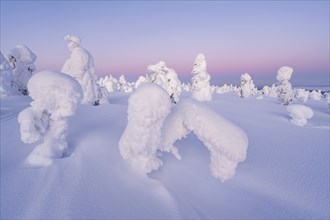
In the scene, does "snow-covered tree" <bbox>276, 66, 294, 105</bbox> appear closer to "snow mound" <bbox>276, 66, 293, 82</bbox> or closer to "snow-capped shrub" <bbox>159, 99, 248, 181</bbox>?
"snow mound" <bbox>276, 66, 293, 82</bbox>

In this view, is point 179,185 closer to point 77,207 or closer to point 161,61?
point 77,207

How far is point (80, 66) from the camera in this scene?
16422mm

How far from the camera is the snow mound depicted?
32812 mm

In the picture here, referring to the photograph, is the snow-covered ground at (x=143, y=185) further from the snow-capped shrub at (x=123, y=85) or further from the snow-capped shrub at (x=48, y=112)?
the snow-capped shrub at (x=123, y=85)

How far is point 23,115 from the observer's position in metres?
5.46

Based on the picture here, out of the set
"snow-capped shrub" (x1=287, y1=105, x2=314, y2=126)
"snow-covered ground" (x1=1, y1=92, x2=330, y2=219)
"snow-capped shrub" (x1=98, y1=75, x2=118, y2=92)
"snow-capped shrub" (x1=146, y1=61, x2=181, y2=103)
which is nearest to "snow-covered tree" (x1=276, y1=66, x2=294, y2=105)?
"snow-capped shrub" (x1=146, y1=61, x2=181, y2=103)

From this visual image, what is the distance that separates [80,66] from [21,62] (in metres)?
8.42

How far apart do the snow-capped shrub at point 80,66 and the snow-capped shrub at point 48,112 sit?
11.0 m

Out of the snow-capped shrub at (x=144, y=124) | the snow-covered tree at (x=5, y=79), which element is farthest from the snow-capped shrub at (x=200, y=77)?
the snow-capped shrub at (x=144, y=124)

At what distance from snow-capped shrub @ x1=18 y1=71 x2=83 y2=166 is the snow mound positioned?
104ft

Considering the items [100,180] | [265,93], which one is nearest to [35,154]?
[100,180]

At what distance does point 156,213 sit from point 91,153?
2.50 meters

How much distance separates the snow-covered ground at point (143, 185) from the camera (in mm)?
4562

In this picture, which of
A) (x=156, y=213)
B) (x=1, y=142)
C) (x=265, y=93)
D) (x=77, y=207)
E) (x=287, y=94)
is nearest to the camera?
(x=77, y=207)
